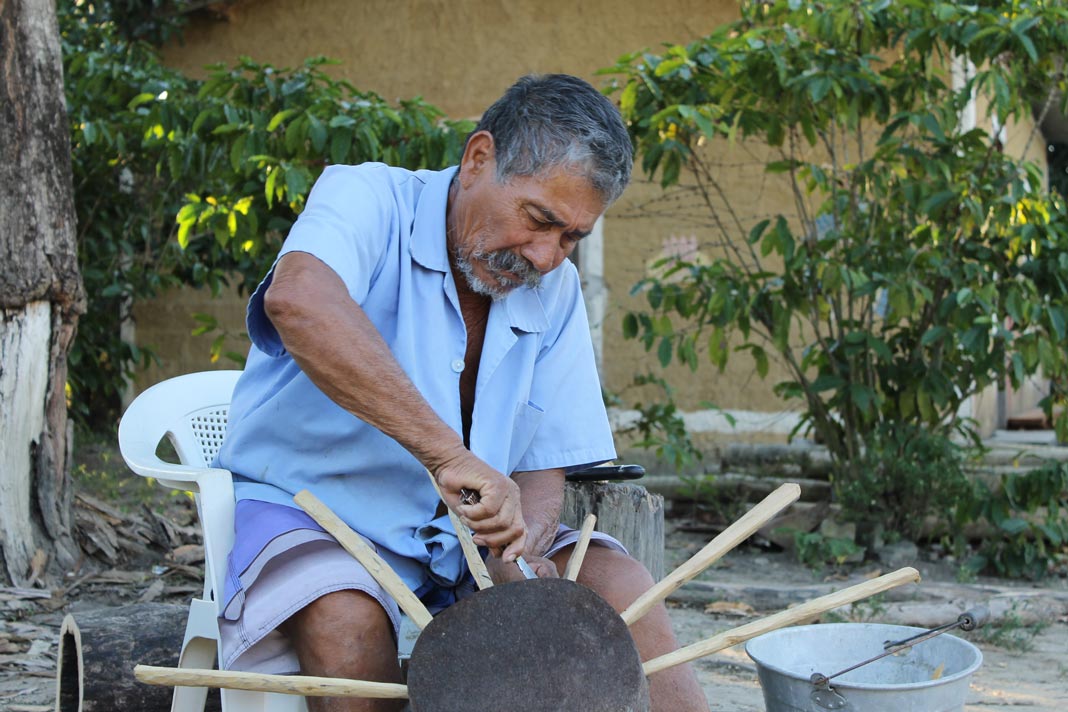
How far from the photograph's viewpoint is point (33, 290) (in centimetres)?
402

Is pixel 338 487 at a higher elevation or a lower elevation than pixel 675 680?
higher

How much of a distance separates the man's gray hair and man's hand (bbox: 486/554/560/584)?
71 cm

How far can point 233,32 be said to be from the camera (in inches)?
331

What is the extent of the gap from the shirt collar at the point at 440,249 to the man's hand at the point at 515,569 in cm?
48

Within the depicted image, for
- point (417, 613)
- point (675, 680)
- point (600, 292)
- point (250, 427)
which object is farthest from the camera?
point (600, 292)

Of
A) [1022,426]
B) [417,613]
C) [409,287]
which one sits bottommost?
[1022,426]

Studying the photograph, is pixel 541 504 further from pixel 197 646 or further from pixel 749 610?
pixel 749 610

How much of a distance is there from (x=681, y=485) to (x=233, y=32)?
480 cm

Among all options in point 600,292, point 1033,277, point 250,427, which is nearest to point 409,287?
point 250,427

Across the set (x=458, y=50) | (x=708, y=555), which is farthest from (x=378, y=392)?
(x=458, y=50)

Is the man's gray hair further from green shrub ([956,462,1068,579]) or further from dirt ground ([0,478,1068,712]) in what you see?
green shrub ([956,462,1068,579])

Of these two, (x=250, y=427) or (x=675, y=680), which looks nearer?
(x=675, y=680)

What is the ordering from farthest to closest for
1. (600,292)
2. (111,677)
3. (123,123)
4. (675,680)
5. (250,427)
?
1. (600,292)
2. (123,123)
3. (111,677)
4. (250,427)
5. (675,680)

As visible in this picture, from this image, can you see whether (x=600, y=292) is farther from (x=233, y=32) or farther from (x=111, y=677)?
(x=111, y=677)
